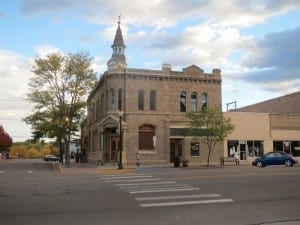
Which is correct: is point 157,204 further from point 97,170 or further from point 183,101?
point 183,101

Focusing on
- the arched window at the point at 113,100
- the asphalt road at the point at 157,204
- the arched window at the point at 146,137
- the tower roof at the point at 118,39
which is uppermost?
the tower roof at the point at 118,39

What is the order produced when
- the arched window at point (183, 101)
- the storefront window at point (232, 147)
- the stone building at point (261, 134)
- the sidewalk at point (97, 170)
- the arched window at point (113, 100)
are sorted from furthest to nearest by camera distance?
1. the stone building at point (261, 134)
2. the storefront window at point (232, 147)
3. the arched window at point (183, 101)
4. the arched window at point (113, 100)
5. the sidewalk at point (97, 170)

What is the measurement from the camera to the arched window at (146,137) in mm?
43531

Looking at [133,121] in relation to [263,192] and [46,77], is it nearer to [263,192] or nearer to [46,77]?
[46,77]

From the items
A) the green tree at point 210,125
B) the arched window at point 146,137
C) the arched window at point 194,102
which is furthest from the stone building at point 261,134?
the arched window at point 146,137

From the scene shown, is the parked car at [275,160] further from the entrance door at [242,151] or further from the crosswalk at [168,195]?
the crosswalk at [168,195]

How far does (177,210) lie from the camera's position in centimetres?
1253

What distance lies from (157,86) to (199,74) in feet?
16.6

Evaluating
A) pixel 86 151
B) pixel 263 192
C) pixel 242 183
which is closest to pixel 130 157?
pixel 86 151

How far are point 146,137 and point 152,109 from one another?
2876mm

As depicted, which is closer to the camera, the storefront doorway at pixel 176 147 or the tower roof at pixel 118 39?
the storefront doorway at pixel 176 147

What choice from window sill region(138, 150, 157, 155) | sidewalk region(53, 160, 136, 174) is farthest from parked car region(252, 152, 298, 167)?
sidewalk region(53, 160, 136, 174)

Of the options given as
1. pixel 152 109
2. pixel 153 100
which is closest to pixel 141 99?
pixel 153 100

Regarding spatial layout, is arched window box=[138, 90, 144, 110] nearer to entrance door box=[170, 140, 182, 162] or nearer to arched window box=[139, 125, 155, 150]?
arched window box=[139, 125, 155, 150]
